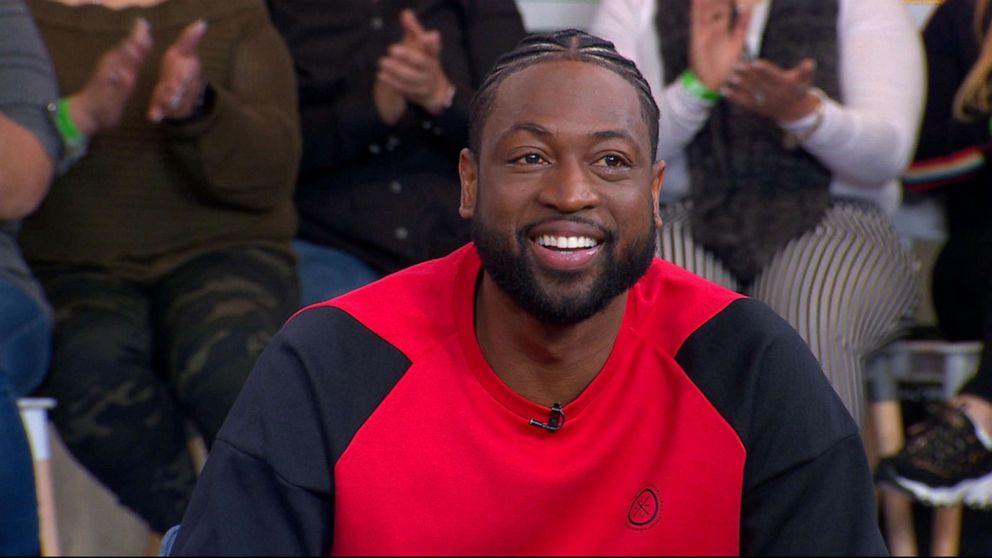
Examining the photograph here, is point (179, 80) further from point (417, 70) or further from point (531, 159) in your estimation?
point (531, 159)

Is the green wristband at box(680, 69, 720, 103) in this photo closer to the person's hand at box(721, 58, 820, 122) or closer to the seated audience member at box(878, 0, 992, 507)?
the person's hand at box(721, 58, 820, 122)

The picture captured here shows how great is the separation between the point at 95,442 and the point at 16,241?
16.2 inches

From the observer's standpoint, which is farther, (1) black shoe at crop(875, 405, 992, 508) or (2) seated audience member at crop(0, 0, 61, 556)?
(1) black shoe at crop(875, 405, 992, 508)

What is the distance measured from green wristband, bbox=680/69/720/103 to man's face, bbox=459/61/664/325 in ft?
3.78

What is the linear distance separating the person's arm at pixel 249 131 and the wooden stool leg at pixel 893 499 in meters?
1.39

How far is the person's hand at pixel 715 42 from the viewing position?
2.60 meters

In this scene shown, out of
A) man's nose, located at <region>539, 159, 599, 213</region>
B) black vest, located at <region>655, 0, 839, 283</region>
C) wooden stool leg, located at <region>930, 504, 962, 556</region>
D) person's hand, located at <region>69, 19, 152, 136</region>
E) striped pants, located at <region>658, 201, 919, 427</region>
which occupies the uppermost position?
man's nose, located at <region>539, 159, 599, 213</region>

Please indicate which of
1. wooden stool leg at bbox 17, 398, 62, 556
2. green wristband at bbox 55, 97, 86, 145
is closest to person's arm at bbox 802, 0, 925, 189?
green wristband at bbox 55, 97, 86, 145

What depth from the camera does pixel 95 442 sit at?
2.23 m

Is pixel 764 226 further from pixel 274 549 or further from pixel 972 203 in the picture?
pixel 274 549

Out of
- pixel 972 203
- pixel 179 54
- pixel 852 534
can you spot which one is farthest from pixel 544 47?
pixel 972 203

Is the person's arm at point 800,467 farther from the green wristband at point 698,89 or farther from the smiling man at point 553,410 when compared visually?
the green wristband at point 698,89

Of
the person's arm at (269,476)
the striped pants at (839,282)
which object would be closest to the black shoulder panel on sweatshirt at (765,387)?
the person's arm at (269,476)

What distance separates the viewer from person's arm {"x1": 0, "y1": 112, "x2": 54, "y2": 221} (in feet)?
7.02
